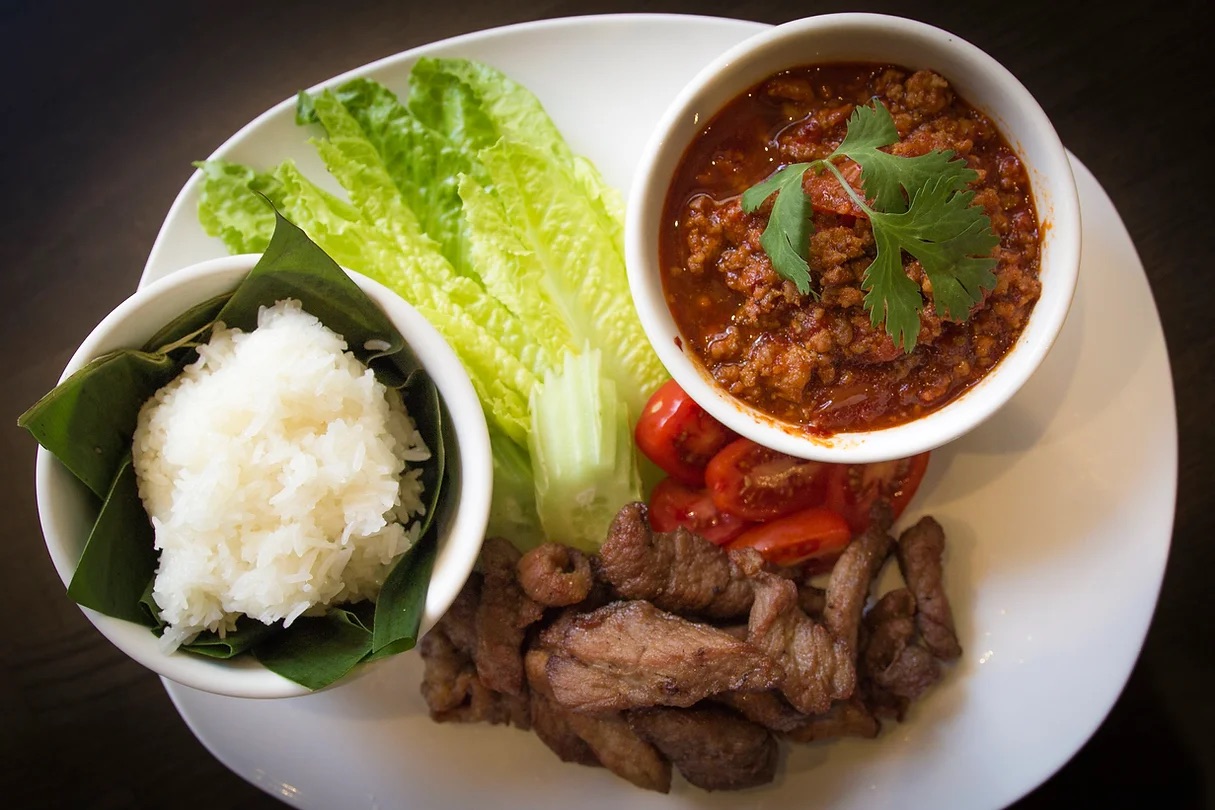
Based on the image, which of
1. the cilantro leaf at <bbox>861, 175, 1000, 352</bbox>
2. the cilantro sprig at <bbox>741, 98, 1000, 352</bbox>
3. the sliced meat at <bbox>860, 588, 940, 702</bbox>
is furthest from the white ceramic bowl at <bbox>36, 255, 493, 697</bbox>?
the sliced meat at <bbox>860, 588, 940, 702</bbox>

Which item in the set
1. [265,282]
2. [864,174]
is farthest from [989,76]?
[265,282]

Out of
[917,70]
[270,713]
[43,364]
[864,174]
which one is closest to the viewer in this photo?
[864,174]

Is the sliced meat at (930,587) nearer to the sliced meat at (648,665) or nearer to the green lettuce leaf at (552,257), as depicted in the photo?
the sliced meat at (648,665)

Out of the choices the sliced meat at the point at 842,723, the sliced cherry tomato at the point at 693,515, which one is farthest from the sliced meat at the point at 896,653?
the sliced cherry tomato at the point at 693,515

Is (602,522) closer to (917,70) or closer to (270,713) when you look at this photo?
(270,713)

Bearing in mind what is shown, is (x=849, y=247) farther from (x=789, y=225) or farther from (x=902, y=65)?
(x=902, y=65)

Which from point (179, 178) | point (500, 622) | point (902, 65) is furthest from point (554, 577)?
point (179, 178)

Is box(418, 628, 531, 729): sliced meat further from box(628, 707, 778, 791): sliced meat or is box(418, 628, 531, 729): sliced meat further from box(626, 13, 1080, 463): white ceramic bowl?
box(626, 13, 1080, 463): white ceramic bowl
